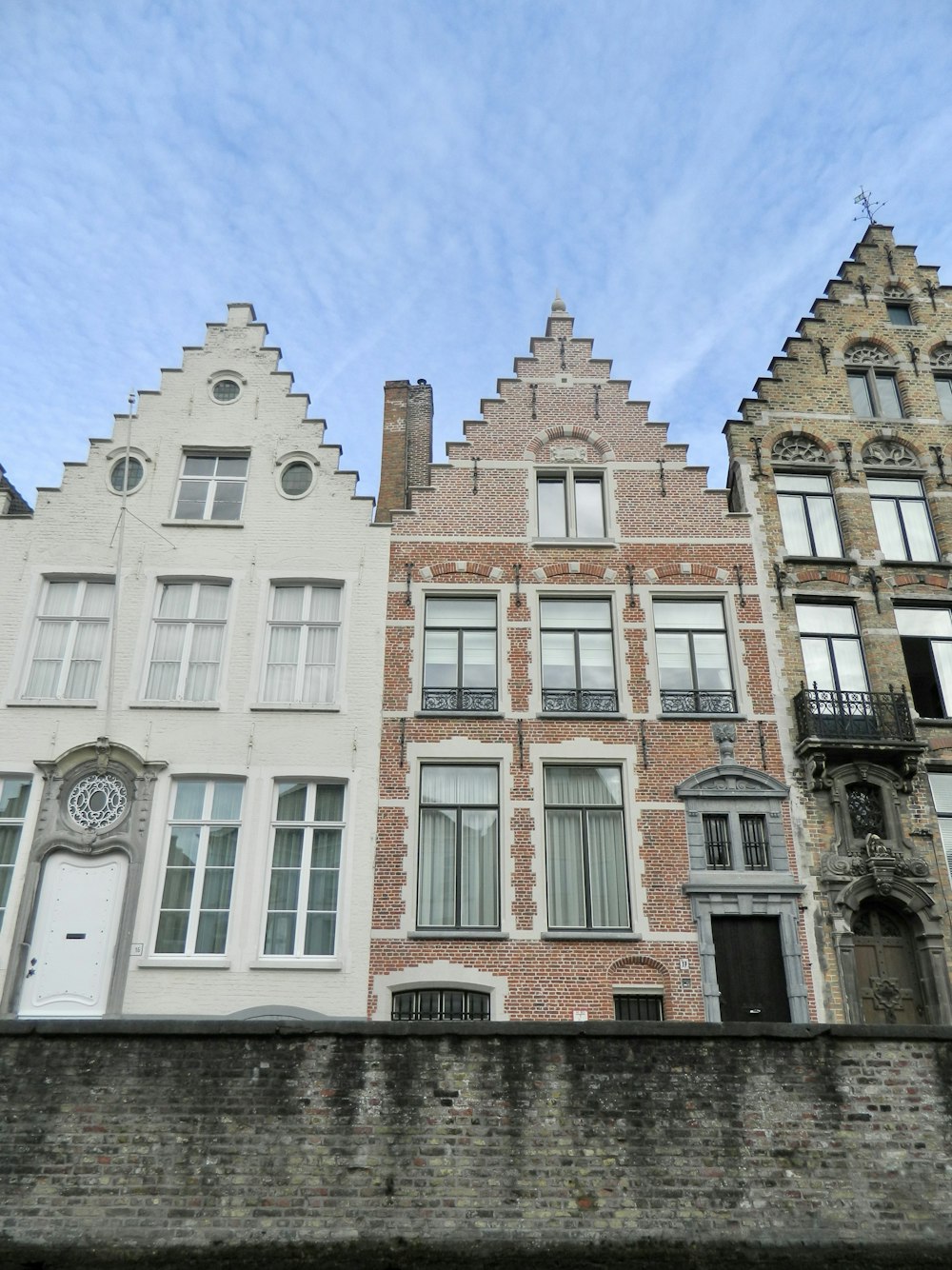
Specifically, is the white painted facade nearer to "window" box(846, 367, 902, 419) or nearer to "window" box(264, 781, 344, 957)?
"window" box(264, 781, 344, 957)

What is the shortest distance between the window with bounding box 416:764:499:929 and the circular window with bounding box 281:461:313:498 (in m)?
5.79

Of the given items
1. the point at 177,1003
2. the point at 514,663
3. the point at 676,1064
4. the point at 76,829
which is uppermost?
the point at 514,663

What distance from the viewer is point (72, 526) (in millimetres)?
16859

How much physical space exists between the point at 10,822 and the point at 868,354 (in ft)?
58.8

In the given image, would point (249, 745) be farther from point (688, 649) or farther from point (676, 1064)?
point (676, 1064)

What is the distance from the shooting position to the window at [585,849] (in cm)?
1452

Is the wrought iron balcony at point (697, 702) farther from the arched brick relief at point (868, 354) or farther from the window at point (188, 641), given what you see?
the arched brick relief at point (868, 354)

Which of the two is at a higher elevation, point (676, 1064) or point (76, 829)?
point (76, 829)

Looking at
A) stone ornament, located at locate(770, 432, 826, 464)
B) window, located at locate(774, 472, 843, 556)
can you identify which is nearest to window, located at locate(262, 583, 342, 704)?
window, located at locate(774, 472, 843, 556)

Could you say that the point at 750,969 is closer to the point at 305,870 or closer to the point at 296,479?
the point at 305,870

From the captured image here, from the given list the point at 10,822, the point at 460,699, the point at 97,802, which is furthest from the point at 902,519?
the point at 10,822

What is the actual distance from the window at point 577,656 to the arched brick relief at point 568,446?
297cm

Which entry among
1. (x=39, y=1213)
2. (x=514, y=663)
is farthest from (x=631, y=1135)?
(x=514, y=663)

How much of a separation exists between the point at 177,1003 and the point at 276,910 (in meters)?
1.85
